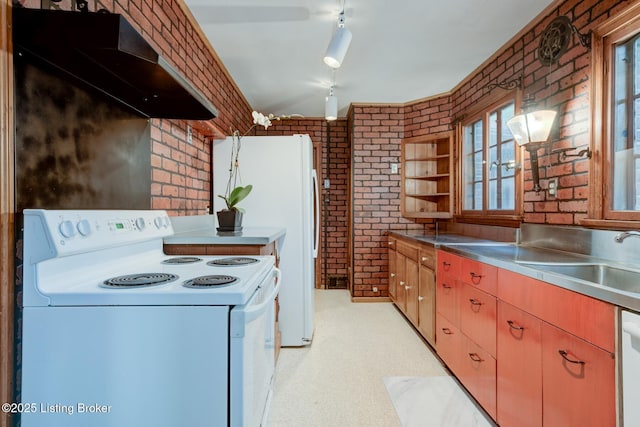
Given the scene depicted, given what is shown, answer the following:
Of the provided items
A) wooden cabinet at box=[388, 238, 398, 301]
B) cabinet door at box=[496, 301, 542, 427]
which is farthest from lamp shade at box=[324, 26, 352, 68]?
wooden cabinet at box=[388, 238, 398, 301]

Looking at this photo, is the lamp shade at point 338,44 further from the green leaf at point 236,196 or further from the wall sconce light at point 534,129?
the wall sconce light at point 534,129

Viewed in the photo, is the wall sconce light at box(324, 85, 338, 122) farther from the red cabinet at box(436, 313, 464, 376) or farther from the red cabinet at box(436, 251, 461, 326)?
the red cabinet at box(436, 313, 464, 376)

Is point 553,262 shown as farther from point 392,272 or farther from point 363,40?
point 392,272

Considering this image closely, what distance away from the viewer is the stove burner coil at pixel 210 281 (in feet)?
3.21

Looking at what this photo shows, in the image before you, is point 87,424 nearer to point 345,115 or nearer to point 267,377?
point 267,377

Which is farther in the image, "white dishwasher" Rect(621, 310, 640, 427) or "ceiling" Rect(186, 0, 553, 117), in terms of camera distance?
"ceiling" Rect(186, 0, 553, 117)

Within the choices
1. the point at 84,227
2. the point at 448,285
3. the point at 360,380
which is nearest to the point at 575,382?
the point at 448,285

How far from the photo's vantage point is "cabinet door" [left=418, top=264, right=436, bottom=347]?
2.41 meters

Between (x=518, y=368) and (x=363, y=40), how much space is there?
93.2 inches

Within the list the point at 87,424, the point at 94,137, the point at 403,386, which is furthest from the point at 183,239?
the point at 403,386

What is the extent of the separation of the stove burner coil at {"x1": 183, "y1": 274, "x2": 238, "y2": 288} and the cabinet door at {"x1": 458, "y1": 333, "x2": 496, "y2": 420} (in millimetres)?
1439

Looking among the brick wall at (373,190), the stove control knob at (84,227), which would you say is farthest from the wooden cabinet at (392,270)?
the stove control knob at (84,227)

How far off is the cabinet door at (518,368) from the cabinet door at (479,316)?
6 centimetres

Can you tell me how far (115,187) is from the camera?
52.8 inches
